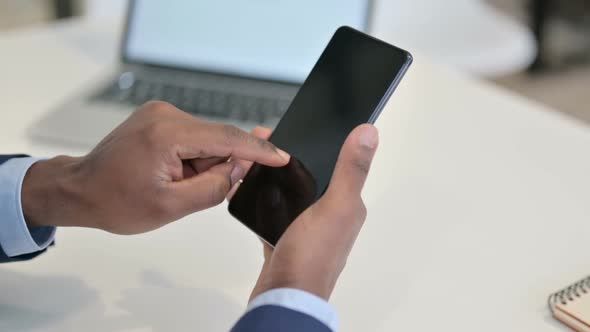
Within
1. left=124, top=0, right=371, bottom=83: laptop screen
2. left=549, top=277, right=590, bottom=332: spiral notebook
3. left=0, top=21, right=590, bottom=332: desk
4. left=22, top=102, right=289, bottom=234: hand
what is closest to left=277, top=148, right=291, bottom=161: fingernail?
left=22, top=102, right=289, bottom=234: hand

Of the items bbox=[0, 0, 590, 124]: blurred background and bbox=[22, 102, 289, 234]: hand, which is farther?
bbox=[0, 0, 590, 124]: blurred background

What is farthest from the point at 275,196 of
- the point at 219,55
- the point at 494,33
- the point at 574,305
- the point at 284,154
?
the point at 494,33

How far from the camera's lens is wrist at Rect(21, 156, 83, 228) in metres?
0.48

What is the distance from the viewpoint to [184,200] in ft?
1.51

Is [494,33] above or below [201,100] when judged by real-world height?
above

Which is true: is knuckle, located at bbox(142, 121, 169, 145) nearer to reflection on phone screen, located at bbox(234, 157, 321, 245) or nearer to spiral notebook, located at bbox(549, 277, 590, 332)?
reflection on phone screen, located at bbox(234, 157, 321, 245)

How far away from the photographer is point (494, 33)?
3.83ft

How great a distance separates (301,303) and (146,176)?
148 mm

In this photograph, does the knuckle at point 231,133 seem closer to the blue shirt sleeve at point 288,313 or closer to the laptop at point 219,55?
the blue shirt sleeve at point 288,313

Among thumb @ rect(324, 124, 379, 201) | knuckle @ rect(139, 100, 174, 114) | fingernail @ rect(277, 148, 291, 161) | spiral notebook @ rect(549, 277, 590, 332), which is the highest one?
thumb @ rect(324, 124, 379, 201)

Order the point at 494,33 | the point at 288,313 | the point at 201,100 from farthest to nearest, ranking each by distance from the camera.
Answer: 1. the point at 494,33
2. the point at 201,100
3. the point at 288,313

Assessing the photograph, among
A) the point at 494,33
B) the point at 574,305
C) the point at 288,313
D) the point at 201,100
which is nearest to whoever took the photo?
the point at 288,313

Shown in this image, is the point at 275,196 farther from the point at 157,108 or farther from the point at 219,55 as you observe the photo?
the point at 219,55

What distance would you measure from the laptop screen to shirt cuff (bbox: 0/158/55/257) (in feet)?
1.34
